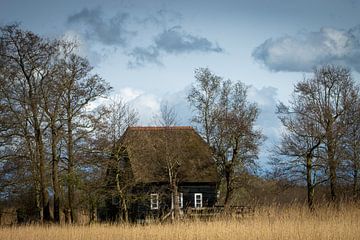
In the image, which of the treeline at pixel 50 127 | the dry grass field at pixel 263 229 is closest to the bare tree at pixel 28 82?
the treeline at pixel 50 127

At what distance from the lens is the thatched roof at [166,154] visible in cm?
3466

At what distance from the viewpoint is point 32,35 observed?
29.5 m

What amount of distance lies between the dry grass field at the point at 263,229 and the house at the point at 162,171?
934 cm

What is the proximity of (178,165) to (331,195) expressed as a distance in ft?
35.6

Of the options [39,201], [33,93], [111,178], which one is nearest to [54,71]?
[33,93]

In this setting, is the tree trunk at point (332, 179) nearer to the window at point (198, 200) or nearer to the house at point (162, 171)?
the house at point (162, 171)

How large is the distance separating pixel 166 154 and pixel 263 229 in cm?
2209

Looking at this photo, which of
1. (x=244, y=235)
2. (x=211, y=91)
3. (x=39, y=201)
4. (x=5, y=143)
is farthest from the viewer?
(x=211, y=91)

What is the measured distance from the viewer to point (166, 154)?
38.6 meters

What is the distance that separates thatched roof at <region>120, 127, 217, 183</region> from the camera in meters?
34.7

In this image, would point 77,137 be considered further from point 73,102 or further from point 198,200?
point 198,200

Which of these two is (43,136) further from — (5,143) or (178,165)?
(178,165)

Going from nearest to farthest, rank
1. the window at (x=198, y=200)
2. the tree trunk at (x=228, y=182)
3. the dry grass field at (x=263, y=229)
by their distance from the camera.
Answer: the dry grass field at (x=263, y=229) → the tree trunk at (x=228, y=182) → the window at (x=198, y=200)

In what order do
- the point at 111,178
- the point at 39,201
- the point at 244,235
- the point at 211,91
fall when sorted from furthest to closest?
the point at 211,91, the point at 39,201, the point at 111,178, the point at 244,235
